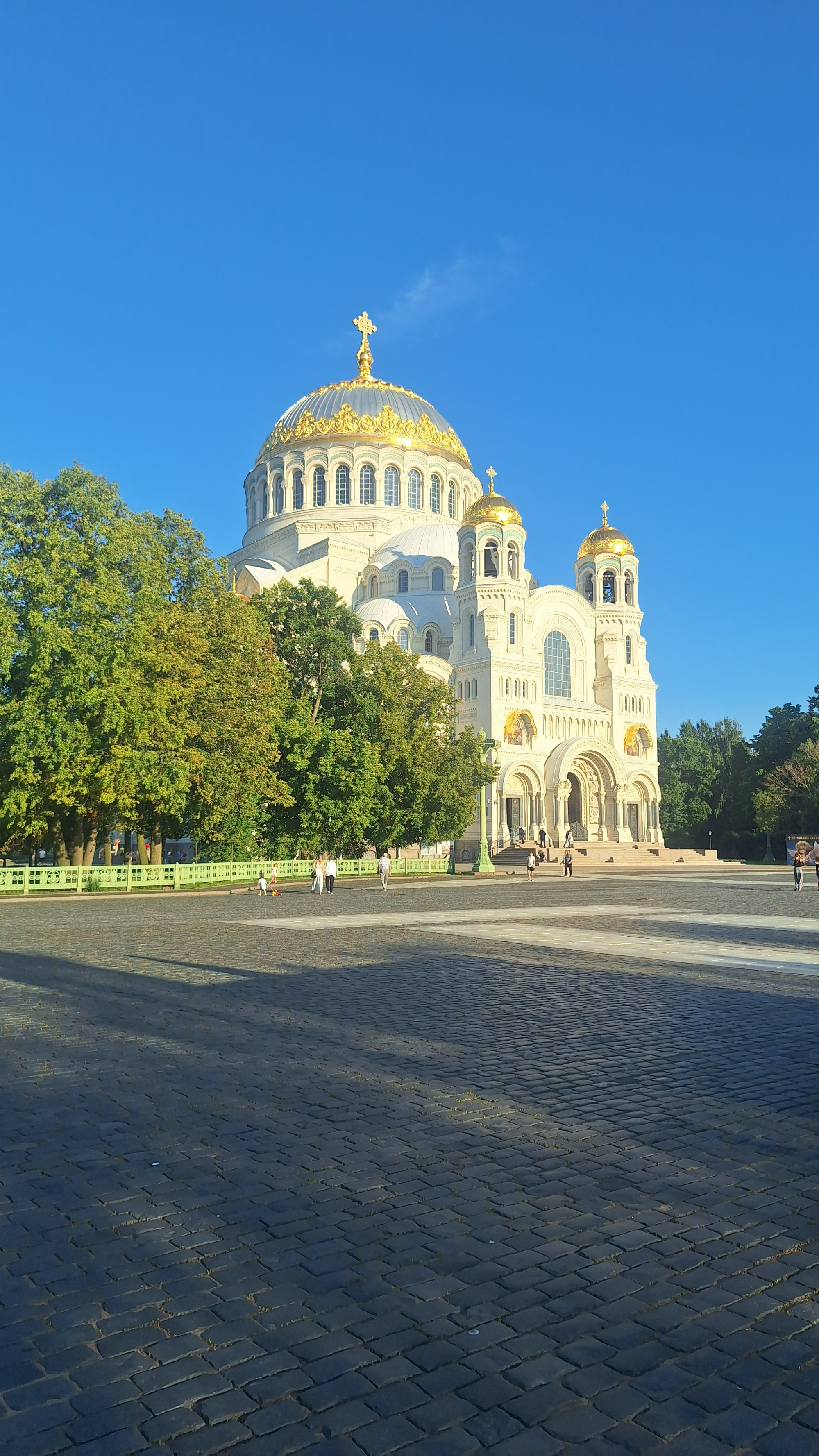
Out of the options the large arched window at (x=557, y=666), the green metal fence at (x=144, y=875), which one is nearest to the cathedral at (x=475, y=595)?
the large arched window at (x=557, y=666)

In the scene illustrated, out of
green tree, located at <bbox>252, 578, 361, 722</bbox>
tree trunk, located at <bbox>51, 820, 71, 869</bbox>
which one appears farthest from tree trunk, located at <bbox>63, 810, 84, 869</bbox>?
green tree, located at <bbox>252, 578, 361, 722</bbox>

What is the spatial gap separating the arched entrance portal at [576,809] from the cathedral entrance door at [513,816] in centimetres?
445

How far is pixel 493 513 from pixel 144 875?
34.9 metres

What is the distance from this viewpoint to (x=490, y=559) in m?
57.8

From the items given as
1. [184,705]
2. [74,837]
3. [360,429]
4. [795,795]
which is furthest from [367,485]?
[74,837]

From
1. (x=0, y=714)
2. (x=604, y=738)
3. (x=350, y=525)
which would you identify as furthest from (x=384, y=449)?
(x=0, y=714)

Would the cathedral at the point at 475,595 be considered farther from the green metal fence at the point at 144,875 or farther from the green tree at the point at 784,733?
the green metal fence at the point at 144,875

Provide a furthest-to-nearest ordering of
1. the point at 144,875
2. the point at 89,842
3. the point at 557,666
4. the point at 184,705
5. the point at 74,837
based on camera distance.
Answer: the point at 557,666 → the point at 89,842 → the point at 74,837 → the point at 144,875 → the point at 184,705

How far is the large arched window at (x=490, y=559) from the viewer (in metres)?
57.6

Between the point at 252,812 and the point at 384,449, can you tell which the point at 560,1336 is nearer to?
the point at 252,812

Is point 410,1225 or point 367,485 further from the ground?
point 367,485

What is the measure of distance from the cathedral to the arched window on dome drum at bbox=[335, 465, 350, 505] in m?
0.09

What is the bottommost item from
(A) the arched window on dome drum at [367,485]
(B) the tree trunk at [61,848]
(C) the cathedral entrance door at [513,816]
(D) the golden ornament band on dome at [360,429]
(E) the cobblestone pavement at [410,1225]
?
(E) the cobblestone pavement at [410,1225]

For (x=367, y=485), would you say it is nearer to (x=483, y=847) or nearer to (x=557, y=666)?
(x=557, y=666)
